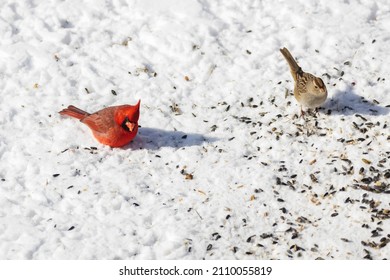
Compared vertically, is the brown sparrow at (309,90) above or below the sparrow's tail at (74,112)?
above

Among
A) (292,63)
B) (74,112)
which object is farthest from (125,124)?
(292,63)

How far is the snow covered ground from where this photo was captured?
5.63 metres

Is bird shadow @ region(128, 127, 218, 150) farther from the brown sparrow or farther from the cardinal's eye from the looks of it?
the brown sparrow

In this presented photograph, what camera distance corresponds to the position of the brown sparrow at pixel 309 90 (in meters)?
6.67

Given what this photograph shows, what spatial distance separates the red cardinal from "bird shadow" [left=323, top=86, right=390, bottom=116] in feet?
7.24

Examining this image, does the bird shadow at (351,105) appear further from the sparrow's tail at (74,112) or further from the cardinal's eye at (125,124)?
the sparrow's tail at (74,112)

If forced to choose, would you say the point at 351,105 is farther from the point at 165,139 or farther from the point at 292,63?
the point at 165,139

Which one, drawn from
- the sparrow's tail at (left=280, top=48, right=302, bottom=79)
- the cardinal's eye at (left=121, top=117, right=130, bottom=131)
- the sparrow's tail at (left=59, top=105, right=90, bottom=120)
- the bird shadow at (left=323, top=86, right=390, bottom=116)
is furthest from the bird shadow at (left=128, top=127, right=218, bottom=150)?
the bird shadow at (left=323, top=86, right=390, bottom=116)

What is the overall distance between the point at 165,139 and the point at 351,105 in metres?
2.09

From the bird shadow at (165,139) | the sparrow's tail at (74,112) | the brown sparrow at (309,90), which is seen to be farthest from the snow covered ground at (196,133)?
the brown sparrow at (309,90)

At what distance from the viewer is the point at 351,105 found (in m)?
7.05

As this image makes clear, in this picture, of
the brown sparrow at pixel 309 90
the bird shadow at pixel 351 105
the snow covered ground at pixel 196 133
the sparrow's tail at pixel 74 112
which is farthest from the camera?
the bird shadow at pixel 351 105

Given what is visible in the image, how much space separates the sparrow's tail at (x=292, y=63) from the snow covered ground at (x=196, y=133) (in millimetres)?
320

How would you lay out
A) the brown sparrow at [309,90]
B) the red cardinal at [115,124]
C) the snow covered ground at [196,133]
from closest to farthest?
the snow covered ground at [196,133] → the red cardinal at [115,124] → the brown sparrow at [309,90]
